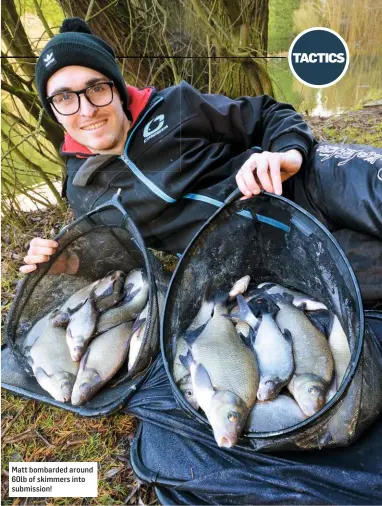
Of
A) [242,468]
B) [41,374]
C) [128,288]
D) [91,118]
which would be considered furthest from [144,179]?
[242,468]

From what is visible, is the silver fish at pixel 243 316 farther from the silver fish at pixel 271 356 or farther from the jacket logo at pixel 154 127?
the jacket logo at pixel 154 127

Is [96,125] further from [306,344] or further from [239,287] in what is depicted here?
[306,344]

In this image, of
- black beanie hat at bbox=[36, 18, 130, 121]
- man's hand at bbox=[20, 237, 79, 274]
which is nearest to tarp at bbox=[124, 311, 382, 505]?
man's hand at bbox=[20, 237, 79, 274]

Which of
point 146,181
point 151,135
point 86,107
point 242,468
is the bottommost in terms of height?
point 242,468

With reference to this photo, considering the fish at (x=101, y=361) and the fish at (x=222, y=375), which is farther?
the fish at (x=101, y=361)

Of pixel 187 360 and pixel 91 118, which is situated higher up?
pixel 91 118

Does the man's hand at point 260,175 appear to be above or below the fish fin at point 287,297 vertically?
above

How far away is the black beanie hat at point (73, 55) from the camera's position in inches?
59.1

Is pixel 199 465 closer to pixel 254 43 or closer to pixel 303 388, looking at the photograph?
pixel 303 388

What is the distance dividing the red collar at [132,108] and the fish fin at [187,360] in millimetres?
862

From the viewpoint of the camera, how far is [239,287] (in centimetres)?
147

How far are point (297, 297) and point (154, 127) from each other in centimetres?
77

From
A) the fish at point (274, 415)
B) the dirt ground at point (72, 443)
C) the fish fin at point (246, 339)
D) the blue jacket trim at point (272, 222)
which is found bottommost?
the dirt ground at point (72, 443)

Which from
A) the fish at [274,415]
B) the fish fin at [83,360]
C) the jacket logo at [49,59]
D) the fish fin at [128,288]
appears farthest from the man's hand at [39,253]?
the fish at [274,415]
